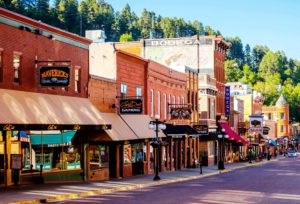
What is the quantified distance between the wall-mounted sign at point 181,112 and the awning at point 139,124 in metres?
5.62

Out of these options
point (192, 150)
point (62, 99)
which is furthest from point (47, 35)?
point (192, 150)

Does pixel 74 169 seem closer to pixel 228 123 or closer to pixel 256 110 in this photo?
pixel 228 123

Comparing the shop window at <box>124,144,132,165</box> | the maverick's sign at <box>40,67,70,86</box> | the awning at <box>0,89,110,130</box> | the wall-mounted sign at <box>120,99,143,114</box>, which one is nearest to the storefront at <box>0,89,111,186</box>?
the awning at <box>0,89,110,130</box>

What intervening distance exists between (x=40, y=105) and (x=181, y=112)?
23173 millimetres

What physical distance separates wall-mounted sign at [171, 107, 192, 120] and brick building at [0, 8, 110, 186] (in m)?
16.5

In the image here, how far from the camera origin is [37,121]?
3020 cm

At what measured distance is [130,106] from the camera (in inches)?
1625

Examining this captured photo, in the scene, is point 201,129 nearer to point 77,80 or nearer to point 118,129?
point 118,129

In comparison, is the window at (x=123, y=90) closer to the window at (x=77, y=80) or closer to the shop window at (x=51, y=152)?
the window at (x=77, y=80)

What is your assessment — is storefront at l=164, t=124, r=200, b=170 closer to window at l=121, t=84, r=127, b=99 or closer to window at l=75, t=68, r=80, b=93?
window at l=121, t=84, r=127, b=99

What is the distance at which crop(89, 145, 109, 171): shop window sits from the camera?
128 feet

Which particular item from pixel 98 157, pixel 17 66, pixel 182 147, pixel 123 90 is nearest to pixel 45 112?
pixel 17 66

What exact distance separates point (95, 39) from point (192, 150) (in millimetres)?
15347

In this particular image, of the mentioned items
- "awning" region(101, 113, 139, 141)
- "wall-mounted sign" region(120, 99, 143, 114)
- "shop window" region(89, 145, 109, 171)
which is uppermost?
"wall-mounted sign" region(120, 99, 143, 114)
